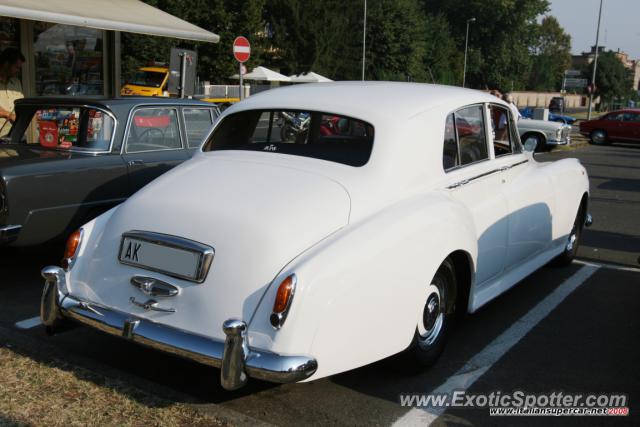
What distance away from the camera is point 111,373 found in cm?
385

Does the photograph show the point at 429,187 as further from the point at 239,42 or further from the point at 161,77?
the point at 161,77

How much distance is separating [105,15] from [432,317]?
8.45 m

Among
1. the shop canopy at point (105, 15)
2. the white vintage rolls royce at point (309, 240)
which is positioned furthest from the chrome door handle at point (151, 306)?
the shop canopy at point (105, 15)

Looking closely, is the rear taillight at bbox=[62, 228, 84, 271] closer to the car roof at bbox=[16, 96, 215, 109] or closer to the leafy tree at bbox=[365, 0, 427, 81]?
the car roof at bbox=[16, 96, 215, 109]

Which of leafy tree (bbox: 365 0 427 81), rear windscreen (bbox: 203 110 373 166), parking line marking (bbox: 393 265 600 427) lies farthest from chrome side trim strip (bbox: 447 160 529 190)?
leafy tree (bbox: 365 0 427 81)

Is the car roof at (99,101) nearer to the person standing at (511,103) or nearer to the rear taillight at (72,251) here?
the rear taillight at (72,251)

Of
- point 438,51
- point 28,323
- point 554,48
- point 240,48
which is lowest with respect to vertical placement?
point 28,323

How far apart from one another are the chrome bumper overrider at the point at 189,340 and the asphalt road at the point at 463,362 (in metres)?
0.33

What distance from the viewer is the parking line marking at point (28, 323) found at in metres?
4.55

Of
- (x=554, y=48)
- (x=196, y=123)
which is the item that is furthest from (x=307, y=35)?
(x=554, y=48)

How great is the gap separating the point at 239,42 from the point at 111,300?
10.1 meters

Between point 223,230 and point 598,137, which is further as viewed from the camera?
point 598,137

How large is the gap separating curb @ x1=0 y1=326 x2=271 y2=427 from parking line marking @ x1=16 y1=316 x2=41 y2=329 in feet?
0.30

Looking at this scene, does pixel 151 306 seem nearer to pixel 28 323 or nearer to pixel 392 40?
pixel 28 323
